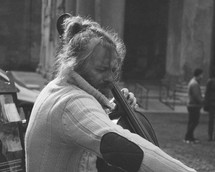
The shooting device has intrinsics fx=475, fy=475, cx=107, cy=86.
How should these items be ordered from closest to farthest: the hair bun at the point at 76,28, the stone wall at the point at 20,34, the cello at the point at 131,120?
the hair bun at the point at 76,28 → the cello at the point at 131,120 → the stone wall at the point at 20,34

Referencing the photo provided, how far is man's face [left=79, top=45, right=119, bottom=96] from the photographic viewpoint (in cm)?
166

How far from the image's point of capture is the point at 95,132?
58.7 inches

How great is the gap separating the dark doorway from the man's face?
25604 mm

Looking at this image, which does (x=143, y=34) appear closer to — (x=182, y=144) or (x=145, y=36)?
(x=145, y=36)

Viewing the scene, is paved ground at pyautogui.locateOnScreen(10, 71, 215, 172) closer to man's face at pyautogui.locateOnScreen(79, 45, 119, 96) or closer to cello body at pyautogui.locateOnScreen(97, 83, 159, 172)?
cello body at pyautogui.locateOnScreen(97, 83, 159, 172)

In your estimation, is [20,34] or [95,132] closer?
[95,132]

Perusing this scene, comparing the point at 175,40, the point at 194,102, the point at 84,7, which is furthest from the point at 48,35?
the point at 194,102

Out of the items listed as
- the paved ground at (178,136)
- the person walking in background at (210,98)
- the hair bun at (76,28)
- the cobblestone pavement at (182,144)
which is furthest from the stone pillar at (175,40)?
the hair bun at (76,28)

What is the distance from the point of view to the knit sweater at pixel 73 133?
1.48 meters

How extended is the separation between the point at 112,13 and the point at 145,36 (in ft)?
37.4

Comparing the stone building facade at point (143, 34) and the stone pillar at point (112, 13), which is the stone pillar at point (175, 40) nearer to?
the stone building facade at point (143, 34)

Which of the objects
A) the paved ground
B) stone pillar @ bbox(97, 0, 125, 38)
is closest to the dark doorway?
the paved ground

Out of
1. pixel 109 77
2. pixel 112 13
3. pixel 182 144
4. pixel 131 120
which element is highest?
pixel 109 77

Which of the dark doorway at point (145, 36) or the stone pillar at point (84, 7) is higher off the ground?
the stone pillar at point (84, 7)
